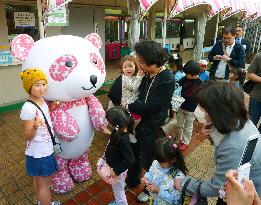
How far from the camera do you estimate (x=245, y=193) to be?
969 mm

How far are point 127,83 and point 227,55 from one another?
242cm

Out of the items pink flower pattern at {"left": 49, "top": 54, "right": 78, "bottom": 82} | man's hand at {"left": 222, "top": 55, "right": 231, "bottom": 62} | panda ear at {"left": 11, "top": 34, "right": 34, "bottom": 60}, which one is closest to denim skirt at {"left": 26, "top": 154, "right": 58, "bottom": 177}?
pink flower pattern at {"left": 49, "top": 54, "right": 78, "bottom": 82}

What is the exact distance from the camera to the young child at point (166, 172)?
2082 mm

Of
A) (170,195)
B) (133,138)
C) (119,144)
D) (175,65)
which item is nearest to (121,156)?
(119,144)

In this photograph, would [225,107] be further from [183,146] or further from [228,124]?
[183,146]

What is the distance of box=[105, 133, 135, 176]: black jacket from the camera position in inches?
92.0

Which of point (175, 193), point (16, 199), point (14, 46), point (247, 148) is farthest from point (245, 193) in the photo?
point (16, 199)

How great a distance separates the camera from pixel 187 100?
4062 mm

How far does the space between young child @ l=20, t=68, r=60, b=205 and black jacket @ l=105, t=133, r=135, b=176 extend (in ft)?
2.01

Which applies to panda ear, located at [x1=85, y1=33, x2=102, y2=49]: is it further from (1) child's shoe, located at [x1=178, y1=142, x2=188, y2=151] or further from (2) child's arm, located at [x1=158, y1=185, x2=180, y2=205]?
(1) child's shoe, located at [x1=178, y1=142, x2=188, y2=151]

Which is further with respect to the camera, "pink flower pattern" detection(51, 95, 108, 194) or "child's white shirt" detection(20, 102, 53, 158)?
Answer: "pink flower pattern" detection(51, 95, 108, 194)

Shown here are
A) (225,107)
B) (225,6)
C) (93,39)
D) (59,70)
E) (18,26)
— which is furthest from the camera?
(225,6)

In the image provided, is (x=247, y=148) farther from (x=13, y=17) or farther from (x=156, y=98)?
(x=13, y=17)

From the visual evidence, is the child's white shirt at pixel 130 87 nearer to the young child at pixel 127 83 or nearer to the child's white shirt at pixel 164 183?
the young child at pixel 127 83
